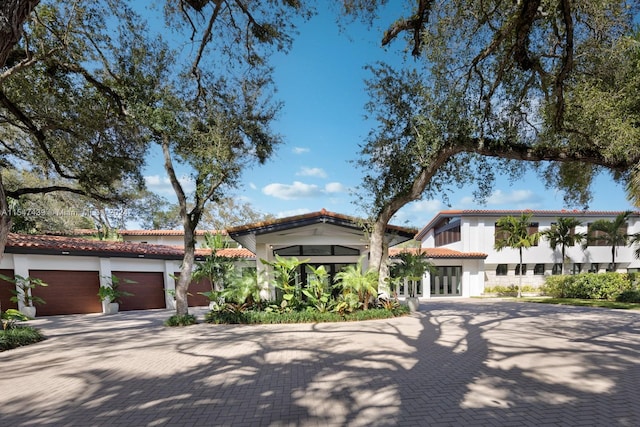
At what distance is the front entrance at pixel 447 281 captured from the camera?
23625 millimetres

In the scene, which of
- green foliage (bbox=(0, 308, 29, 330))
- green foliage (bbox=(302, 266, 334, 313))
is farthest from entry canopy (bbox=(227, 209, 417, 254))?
green foliage (bbox=(0, 308, 29, 330))

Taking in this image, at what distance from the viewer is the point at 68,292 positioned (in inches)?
585

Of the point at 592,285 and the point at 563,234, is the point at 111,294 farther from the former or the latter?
the point at 563,234

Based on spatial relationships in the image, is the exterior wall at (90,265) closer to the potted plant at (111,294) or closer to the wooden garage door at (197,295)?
the potted plant at (111,294)

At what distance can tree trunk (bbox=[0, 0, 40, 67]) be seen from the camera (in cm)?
495

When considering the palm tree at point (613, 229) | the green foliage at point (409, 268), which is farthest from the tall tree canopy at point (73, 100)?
the palm tree at point (613, 229)

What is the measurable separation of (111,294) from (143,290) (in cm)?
222

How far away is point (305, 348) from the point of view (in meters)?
7.10

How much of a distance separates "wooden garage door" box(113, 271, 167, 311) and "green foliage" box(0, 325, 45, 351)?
7703 mm

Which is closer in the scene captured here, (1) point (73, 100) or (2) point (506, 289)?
(1) point (73, 100)

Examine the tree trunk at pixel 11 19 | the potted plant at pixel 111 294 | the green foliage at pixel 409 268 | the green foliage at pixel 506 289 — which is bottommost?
the green foliage at pixel 506 289

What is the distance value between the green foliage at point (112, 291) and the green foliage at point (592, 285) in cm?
2741

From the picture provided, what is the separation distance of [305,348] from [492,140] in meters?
8.86

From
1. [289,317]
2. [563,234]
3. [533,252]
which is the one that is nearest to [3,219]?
[289,317]
